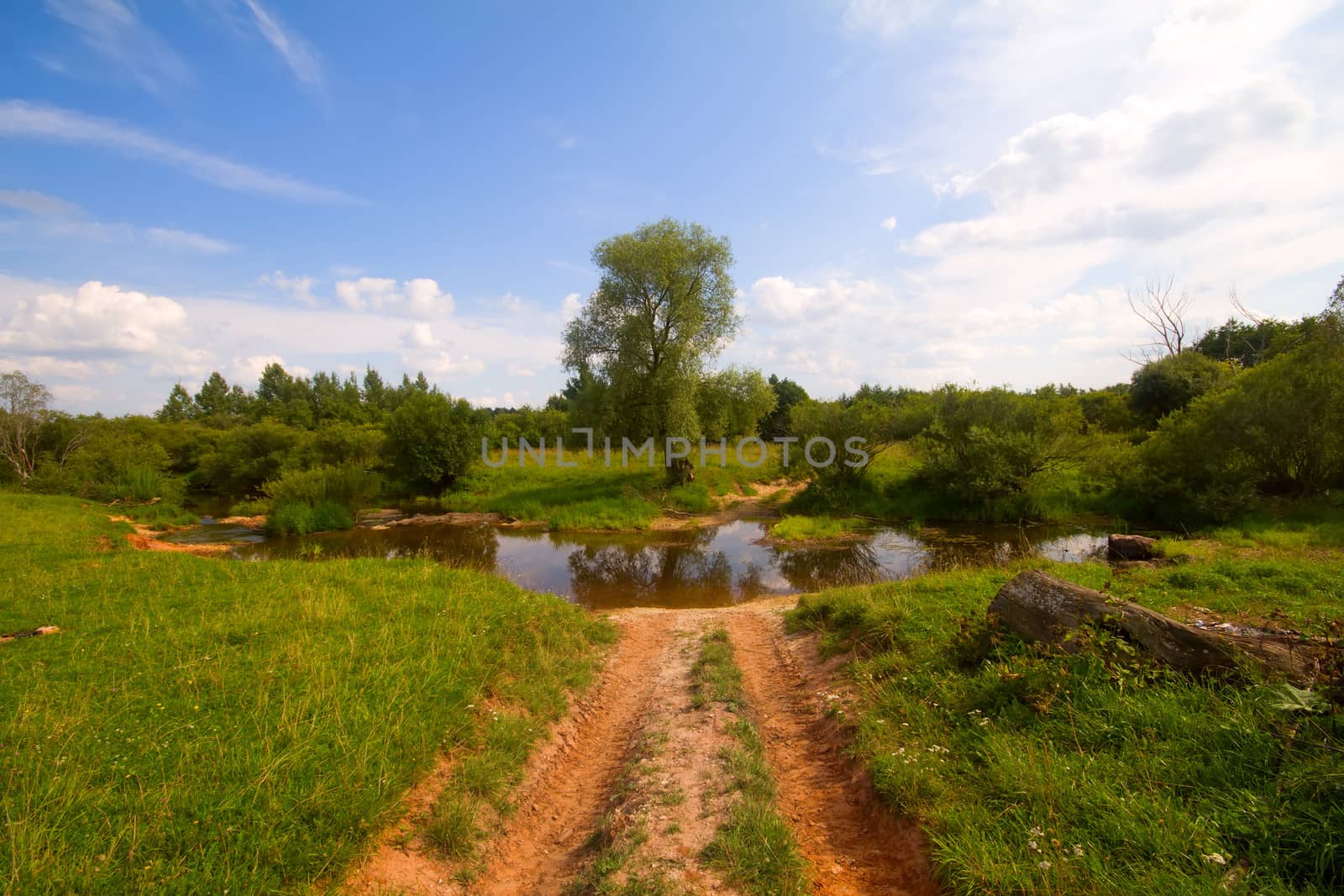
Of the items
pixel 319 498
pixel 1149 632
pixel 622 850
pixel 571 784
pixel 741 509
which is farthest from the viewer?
pixel 741 509

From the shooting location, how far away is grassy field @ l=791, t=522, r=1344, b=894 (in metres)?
2.87

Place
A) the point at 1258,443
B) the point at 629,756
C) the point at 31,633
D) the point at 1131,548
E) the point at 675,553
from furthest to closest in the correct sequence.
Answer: the point at 675,553
the point at 1258,443
the point at 1131,548
the point at 31,633
the point at 629,756

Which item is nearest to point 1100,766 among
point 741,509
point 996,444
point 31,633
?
point 31,633

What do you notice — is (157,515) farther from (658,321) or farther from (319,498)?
(658,321)

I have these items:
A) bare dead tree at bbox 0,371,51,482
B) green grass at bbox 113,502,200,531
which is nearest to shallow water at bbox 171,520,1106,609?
green grass at bbox 113,502,200,531

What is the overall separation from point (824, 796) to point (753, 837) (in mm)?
1179

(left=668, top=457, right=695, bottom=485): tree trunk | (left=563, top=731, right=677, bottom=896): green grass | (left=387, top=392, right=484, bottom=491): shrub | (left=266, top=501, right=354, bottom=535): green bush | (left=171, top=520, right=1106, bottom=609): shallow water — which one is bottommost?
(left=171, top=520, right=1106, bottom=609): shallow water

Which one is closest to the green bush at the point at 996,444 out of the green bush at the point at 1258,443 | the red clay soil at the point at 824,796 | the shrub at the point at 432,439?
the green bush at the point at 1258,443

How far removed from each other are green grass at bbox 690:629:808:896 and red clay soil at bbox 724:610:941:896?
0.62 ft

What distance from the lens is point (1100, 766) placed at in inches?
147

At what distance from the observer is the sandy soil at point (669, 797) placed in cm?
365

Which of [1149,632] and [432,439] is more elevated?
[432,439]

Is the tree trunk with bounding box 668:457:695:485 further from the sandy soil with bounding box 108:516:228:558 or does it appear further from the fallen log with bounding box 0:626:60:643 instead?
the fallen log with bounding box 0:626:60:643

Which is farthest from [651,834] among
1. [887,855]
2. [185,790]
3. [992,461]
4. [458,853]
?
[992,461]
